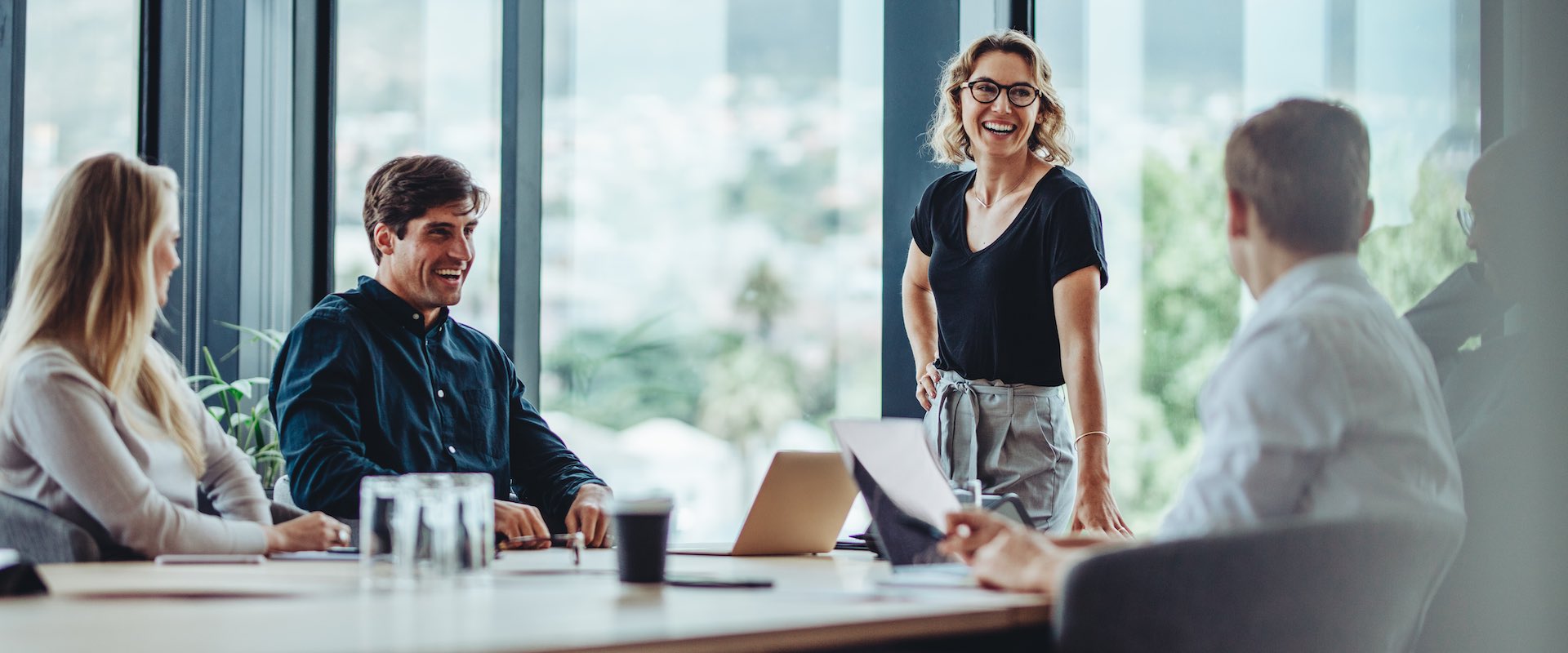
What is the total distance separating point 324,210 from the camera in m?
4.69

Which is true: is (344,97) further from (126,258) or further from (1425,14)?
(1425,14)

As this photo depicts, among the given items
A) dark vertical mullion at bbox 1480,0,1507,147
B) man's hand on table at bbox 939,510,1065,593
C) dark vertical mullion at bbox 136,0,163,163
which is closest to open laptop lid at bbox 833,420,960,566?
man's hand on table at bbox 939,510,1065,593

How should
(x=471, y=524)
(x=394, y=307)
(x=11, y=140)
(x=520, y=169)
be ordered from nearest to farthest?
(x=471, y=524) → (x=394, y=307) → (x=11, y=140) → (x=520, y=169)

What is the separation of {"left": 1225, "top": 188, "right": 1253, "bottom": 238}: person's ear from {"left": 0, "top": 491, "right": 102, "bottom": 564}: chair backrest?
155 centimetres

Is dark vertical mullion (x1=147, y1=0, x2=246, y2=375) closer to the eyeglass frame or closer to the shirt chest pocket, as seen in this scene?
the shirt chest pocket

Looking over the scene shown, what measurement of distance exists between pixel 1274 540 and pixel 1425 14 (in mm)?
1889

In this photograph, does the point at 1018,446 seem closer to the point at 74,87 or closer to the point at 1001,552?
the point at 1001,552

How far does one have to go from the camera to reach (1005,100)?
2.78 meters

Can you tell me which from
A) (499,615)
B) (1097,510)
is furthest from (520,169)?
(499,615)

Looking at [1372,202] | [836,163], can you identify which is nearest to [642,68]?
[836,163]

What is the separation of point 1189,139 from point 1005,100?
73cm

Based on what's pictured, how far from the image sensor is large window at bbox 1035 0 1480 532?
2.76m

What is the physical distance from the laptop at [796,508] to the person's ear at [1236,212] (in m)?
0.67

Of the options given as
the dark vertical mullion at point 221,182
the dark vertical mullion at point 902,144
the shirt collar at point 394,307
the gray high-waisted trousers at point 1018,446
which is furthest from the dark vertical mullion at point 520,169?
the gray high-waisted trousers at point 1018,446
